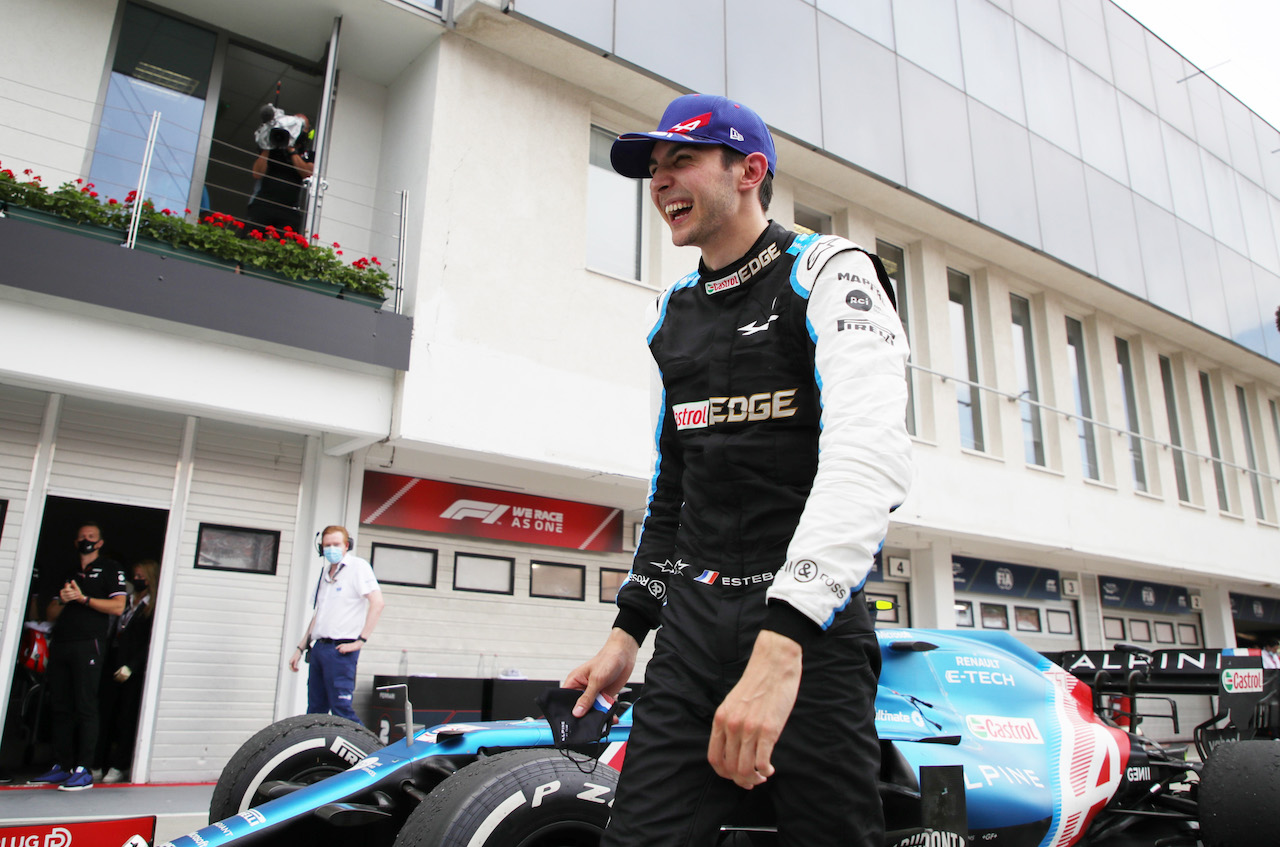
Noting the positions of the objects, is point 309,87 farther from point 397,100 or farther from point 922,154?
point 922,154

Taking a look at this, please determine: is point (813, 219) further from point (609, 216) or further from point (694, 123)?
point (694, 123)

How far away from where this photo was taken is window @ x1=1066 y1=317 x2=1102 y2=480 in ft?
55.2

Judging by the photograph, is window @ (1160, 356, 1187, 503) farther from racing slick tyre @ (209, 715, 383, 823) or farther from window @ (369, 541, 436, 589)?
racing slick tyre @ (209, 715, 383, 823)

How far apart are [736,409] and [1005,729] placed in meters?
2.66

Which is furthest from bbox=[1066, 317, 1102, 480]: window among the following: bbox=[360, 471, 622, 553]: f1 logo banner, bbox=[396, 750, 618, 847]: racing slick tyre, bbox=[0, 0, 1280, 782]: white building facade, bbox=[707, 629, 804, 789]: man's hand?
bbox=[707, 629, 804, 789]: man's hand

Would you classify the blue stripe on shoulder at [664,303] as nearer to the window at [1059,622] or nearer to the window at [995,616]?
the window at [995,616]

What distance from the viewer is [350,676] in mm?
7551

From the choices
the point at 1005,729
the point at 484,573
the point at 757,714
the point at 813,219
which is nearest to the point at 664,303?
the point at 757,714

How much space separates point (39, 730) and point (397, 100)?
25.7 feet

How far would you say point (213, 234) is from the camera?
8328 mm

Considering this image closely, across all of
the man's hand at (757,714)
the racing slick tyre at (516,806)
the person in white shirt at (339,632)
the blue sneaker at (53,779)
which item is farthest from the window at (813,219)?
the man's hand at (757,714)

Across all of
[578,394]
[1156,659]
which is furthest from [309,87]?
[1156,659]

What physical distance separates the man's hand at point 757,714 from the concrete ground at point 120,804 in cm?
493

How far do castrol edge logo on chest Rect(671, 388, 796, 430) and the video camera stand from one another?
357 inches
